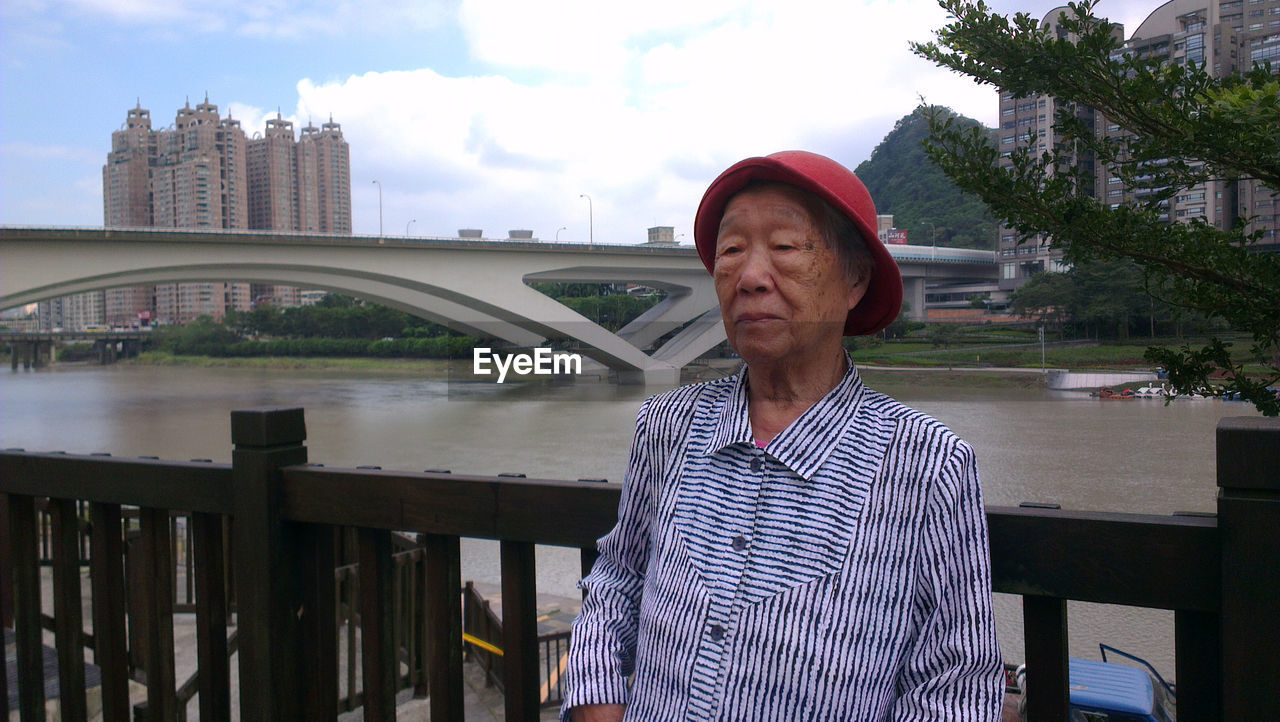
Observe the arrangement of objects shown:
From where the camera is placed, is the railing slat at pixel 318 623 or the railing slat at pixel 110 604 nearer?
the railing slat at pixel 318 623

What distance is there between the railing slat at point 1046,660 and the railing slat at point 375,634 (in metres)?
0.76

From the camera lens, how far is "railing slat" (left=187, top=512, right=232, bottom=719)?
1.19m

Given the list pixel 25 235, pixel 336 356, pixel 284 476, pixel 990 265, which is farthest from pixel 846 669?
pixel 336 356

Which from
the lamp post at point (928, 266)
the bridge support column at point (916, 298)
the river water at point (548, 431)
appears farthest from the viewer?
the bridge support column at point (916, 298)

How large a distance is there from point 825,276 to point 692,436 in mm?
170

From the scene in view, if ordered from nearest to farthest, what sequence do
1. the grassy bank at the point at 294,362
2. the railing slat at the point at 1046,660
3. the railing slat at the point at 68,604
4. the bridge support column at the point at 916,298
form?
the railing slat at the point at 1046,660, the railing slat at the point at 68,604, the bridge support column at the point at 916,298, the grassy bank at the point at 294,362

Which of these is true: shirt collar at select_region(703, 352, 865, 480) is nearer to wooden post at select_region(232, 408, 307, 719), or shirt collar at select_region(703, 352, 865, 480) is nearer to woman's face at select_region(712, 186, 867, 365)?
woman's face at select_region(712, 186, 867, 365)

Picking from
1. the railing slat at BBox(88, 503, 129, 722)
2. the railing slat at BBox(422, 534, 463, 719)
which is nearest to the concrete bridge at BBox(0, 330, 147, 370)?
the railing slat at BBox(88, 503, 129, 722)

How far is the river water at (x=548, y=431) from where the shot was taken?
5.79 meters

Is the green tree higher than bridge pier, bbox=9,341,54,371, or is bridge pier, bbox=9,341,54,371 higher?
the green tree

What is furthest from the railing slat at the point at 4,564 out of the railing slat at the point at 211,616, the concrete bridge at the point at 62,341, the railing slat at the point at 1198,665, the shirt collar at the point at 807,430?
the concrete bridge at the point at 62,341

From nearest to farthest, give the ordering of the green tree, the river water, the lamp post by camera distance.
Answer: the green tree < the river water < the lamp post

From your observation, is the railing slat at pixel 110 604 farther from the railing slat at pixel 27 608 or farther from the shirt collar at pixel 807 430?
the shirt collar at pixel 807 430

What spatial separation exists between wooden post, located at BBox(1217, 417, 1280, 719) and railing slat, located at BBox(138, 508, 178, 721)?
1324 millimetres
